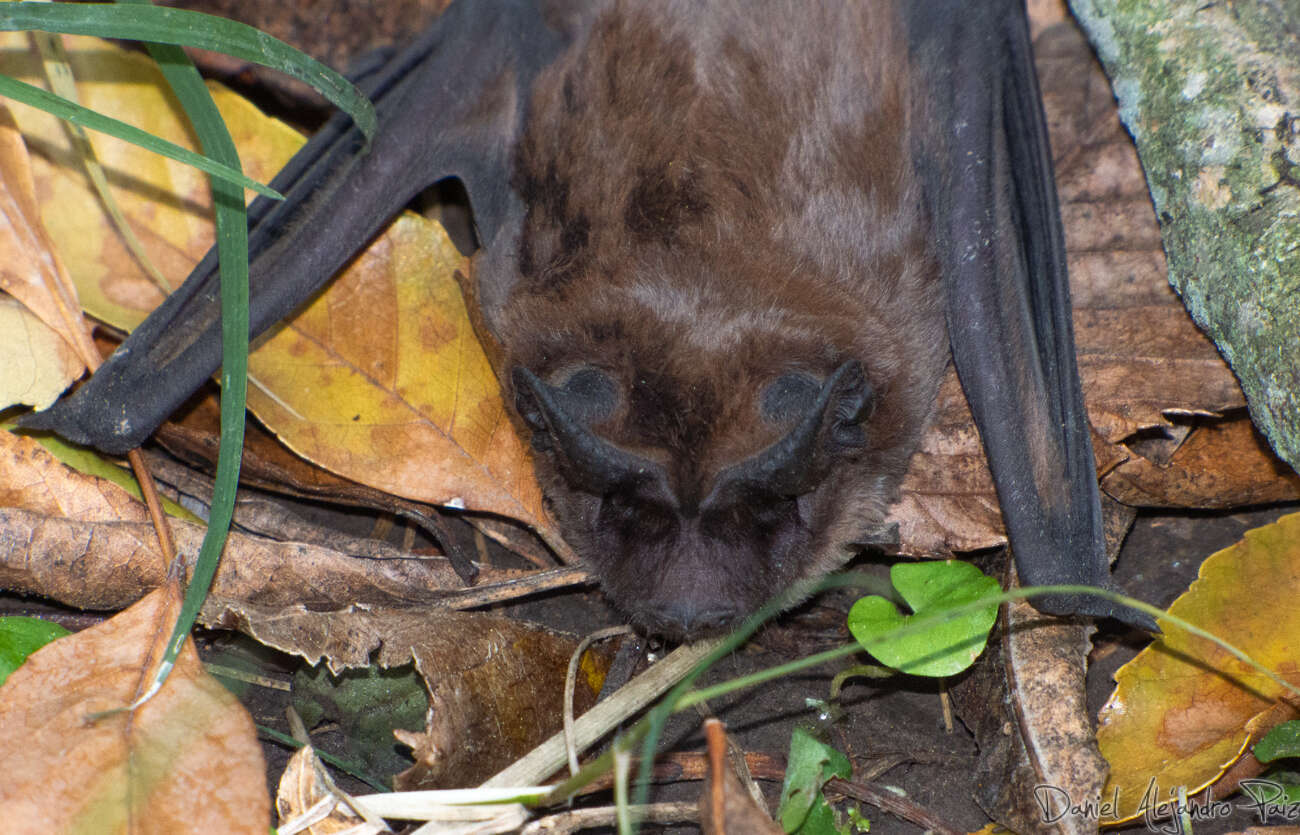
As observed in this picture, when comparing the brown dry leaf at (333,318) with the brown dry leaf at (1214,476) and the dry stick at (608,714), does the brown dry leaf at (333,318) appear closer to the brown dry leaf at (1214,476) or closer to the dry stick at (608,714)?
the dry stick at (608,714)

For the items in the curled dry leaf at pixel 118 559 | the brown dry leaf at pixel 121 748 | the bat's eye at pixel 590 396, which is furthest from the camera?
the curled dry leaf at pixel 118 559

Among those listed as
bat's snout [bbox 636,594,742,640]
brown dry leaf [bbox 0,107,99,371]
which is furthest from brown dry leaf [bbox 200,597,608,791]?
brown dry leaf [bbox 0,107,99,371]

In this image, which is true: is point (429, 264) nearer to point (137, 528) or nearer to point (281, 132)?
point (281, 132)

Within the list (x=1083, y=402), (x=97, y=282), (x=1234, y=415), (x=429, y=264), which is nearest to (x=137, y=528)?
(x=97, y=282)

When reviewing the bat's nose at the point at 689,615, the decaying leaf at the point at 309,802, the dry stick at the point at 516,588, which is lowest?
the decaying leaf at the point at 309,802

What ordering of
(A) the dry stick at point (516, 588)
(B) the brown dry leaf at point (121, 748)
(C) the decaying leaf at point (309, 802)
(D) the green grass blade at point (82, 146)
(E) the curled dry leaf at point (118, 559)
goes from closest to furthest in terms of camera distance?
(B) the brown dry leaf at point (121, 748) < (C) the decaying leaf at point (309, 802) < (E) the curled dry leaf at point (118, 559) < (A) the dry stick at point (516, 588) < (D) the green grass blade at point (82, 146)

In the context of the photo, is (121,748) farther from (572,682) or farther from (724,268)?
(724,268)

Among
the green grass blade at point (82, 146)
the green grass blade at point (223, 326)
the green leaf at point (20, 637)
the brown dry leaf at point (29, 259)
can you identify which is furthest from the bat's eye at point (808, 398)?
the brown dry leaf at point (29, 259)
